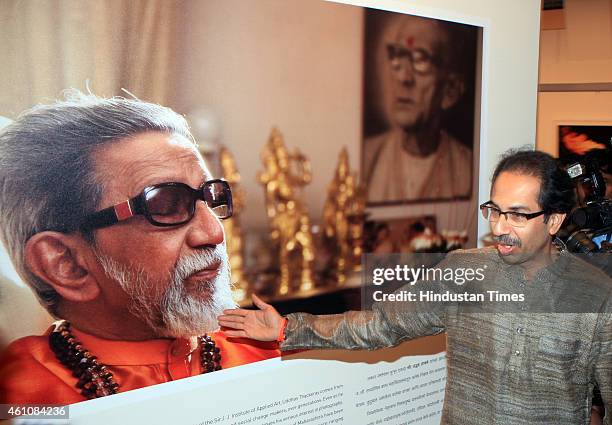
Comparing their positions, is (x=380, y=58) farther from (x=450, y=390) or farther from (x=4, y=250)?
(x=4, y=250)

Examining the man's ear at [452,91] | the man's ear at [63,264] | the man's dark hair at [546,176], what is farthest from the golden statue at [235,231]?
the man's ear at [452,91]

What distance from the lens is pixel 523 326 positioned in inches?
90.6

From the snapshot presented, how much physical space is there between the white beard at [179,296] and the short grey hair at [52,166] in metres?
0.20

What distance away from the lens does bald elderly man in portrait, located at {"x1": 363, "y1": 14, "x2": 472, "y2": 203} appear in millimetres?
3088

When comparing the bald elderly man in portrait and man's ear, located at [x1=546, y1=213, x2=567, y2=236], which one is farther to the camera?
the bald elderly man in portrait

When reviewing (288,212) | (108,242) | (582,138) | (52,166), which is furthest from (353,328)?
(582,138)

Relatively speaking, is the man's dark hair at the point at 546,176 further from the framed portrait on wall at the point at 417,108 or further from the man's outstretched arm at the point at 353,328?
the framed portrait on wall at the point at 417,108

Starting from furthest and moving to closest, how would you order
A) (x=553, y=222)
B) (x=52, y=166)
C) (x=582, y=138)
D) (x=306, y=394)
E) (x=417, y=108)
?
(x=582, y=138), (x=417, y=108), (x=306, y=394), (x=553, y=222), (x=52, y=166)

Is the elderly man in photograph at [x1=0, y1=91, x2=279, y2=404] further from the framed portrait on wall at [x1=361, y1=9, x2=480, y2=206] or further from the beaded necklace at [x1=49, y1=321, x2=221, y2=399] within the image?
the framed portrait on wall at [x1=361, y1=9, x2=480, y2=206]

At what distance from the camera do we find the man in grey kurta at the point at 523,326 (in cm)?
224

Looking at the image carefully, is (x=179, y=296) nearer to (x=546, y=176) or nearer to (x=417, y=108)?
(x=546, y=176)

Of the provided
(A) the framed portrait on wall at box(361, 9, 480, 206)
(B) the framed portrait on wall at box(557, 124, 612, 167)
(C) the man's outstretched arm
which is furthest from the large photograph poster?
(B) the framed portrait on wall at box(557, 124, 612, 167)

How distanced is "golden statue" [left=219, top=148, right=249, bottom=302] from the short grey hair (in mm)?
394

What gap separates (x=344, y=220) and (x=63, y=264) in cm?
125
